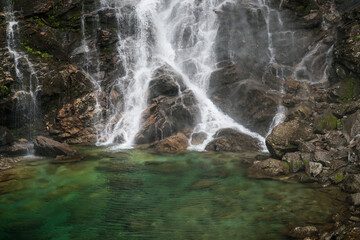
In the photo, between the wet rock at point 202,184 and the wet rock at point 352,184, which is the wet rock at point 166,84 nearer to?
the wet rock at point 202,184

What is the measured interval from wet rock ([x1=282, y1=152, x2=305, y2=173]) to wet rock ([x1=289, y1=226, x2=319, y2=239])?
477 centimetres

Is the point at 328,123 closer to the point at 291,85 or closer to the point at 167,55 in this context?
the point at 291,85

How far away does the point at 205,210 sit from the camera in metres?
9.00

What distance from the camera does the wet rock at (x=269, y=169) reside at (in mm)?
11680

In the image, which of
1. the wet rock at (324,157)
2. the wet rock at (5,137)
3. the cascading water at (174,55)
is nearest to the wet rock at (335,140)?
the wet rock at (324,157)

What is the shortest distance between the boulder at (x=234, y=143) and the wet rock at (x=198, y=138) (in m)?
1.13

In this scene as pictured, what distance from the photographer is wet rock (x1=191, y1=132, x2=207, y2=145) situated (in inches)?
729

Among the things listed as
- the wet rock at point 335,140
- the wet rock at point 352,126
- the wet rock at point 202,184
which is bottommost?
the wet rock at point 202,184

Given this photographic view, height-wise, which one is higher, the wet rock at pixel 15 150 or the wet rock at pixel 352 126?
the wet rock at pixel 352 126

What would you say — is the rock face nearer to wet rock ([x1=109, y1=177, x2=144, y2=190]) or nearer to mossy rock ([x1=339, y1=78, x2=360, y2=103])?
wet rock ([x1=109, y1=177, x2=144, y2=190])

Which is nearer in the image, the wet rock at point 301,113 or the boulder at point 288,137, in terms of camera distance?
the boulder at point 288,137

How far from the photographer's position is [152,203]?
9750 mm

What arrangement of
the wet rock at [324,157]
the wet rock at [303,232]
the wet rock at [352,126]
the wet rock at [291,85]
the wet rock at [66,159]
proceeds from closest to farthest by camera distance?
the wet rock at [303,232], the wet rock at [324,157], the wet rock at [352,126], the wet rock at [66,159], the wet rock at [291,85]

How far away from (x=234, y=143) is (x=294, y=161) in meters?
5.44
